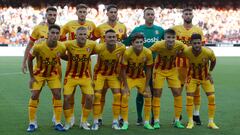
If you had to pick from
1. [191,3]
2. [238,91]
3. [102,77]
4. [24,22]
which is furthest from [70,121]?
[191,3]

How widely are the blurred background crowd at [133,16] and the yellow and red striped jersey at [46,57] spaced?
21917mm

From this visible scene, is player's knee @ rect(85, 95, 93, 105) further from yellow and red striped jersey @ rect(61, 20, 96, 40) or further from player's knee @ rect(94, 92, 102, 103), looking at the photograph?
yellow and red striped jersey @ rect(61, 20, 96, 40)

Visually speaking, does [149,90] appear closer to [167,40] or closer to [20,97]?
[167,40]

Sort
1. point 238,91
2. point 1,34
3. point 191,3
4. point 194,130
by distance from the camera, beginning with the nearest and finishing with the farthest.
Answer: point 194,130 < point 238,91 < point 1,34 < point 191,3

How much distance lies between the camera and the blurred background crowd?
3123 centimetres

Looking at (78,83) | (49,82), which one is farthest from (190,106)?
(49,82)

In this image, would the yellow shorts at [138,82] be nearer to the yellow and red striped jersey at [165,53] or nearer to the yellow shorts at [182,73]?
the yellow and red striped jersey at [165,53]

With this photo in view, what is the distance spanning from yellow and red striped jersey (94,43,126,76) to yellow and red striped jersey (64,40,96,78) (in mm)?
171

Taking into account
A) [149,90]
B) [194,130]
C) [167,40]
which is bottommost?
[194,130]

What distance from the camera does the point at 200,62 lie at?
843 centimetres

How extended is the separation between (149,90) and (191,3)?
89.8 feet

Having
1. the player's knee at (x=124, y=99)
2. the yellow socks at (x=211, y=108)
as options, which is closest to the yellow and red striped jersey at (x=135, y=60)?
the player's knee at (x=124, y=99)

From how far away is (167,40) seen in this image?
27.1ft

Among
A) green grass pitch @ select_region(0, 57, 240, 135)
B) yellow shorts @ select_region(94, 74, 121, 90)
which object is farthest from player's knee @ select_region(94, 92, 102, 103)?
A: green grass pitch @ select_region(0, 57, 240, 135)
